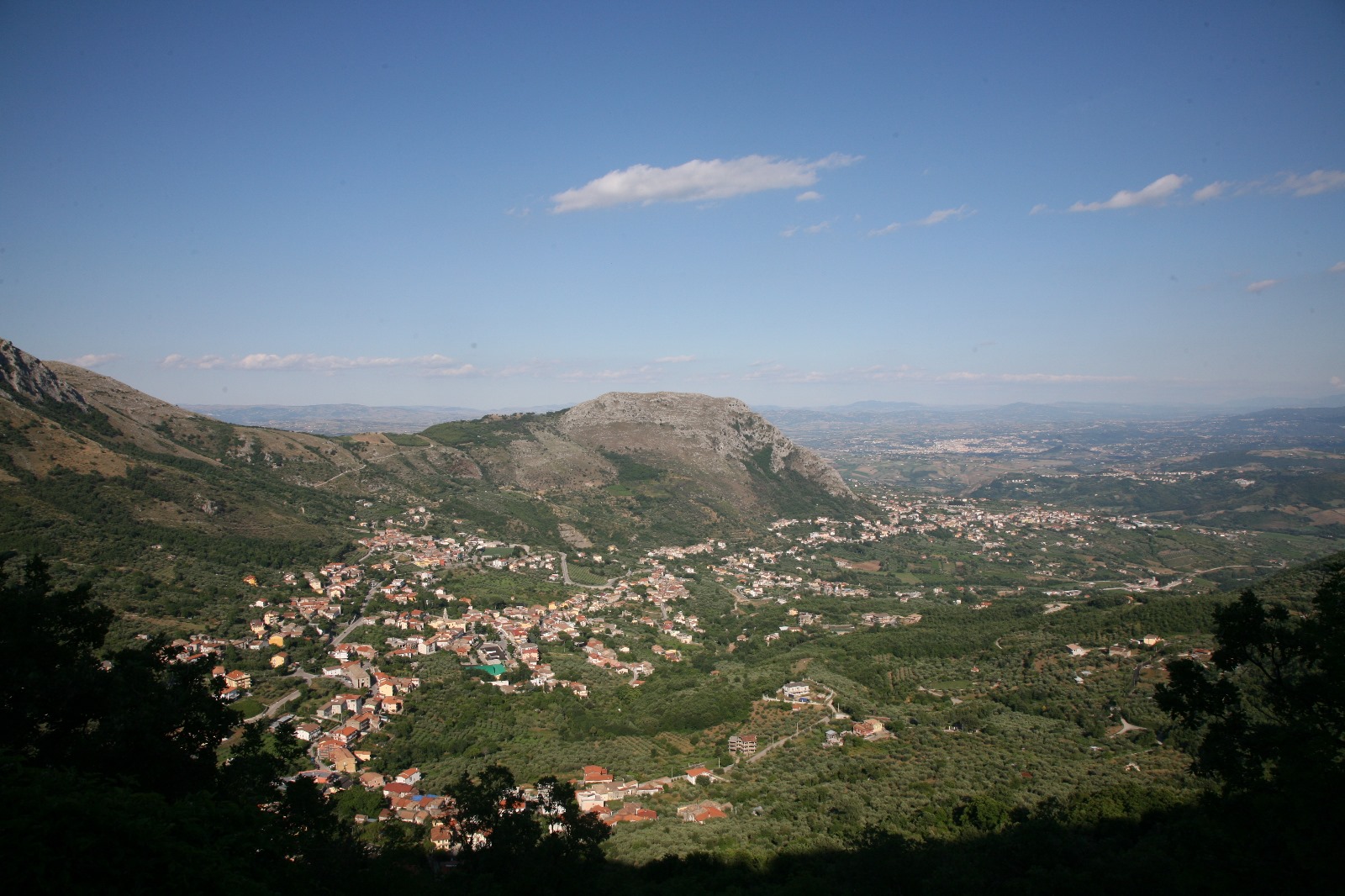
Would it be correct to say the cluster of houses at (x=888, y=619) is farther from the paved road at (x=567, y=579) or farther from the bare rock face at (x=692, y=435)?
the bare rock face at (x=692, y=435)

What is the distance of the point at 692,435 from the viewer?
101 meters

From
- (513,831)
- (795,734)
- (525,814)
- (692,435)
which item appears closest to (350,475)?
(692,435)

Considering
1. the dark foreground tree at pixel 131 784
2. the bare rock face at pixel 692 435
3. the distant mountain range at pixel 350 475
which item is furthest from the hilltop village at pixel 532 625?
the bare rock face at pixel 692 435

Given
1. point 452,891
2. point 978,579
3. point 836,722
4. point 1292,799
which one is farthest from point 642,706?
point 978,579

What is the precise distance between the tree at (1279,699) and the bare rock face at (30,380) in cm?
7586

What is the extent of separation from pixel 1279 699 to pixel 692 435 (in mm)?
91648

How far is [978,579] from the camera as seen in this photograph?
68938 mm

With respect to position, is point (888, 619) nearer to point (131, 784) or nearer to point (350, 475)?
point (131, 784)

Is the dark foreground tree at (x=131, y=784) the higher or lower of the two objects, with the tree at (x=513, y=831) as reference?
higher

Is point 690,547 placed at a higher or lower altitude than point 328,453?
lower

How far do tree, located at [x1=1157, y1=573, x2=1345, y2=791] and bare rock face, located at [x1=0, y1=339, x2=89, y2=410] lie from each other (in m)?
75.9

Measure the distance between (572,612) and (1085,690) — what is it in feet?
114

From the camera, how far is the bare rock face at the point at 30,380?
50938 millimetres

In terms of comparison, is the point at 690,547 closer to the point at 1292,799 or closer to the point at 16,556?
the point at 16,556
